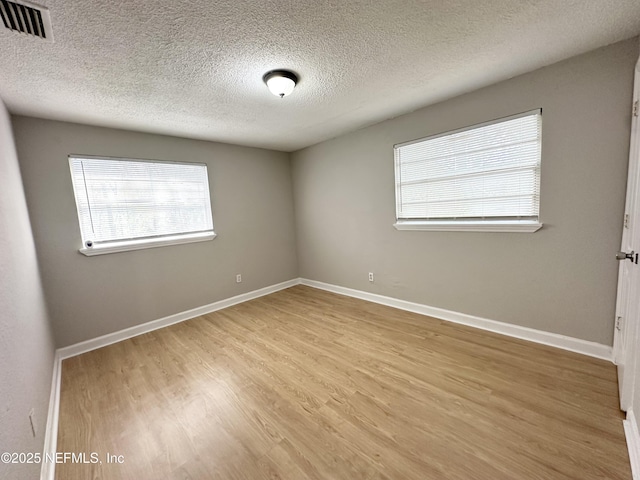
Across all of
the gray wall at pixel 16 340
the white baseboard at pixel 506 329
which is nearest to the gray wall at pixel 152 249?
the gray wall at pixel 16 340

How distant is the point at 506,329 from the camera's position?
252 centimetres

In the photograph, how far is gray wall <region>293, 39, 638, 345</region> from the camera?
193 centimetres

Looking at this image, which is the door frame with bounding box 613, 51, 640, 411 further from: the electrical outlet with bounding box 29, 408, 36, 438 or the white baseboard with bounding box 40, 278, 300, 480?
the white baseboard with bounding box 40, 278, 300, 480

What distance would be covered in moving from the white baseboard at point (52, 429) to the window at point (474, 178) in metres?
3.33

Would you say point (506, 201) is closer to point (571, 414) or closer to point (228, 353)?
point (571, 414)

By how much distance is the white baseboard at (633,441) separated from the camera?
1.22 m

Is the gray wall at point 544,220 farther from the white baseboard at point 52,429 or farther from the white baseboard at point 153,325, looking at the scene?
the white baseboard at point 52,429

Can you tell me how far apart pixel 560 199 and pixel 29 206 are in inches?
187

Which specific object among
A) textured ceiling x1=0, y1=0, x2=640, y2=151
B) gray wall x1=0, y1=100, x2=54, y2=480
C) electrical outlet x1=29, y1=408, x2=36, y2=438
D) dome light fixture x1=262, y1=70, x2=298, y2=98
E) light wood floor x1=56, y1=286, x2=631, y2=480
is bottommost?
light wood floor x1=56, y1=286, x2=631, y2=480

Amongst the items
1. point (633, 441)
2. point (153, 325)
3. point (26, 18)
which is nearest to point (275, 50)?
point (26, 18)

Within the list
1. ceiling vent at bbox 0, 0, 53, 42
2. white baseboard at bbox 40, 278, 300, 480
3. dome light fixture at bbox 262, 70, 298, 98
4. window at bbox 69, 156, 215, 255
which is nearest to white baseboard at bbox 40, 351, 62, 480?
white baseboard at bbox 40, 278, 300, 480

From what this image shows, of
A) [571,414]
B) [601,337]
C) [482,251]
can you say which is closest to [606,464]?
[571,414]

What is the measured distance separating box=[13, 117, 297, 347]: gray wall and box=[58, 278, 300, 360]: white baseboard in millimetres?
64

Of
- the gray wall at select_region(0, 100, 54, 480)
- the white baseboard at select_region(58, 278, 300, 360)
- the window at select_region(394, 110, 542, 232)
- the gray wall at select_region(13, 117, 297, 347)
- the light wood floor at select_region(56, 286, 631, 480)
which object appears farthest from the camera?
the white baseboard at select_region(58, 278, 300, 360)
